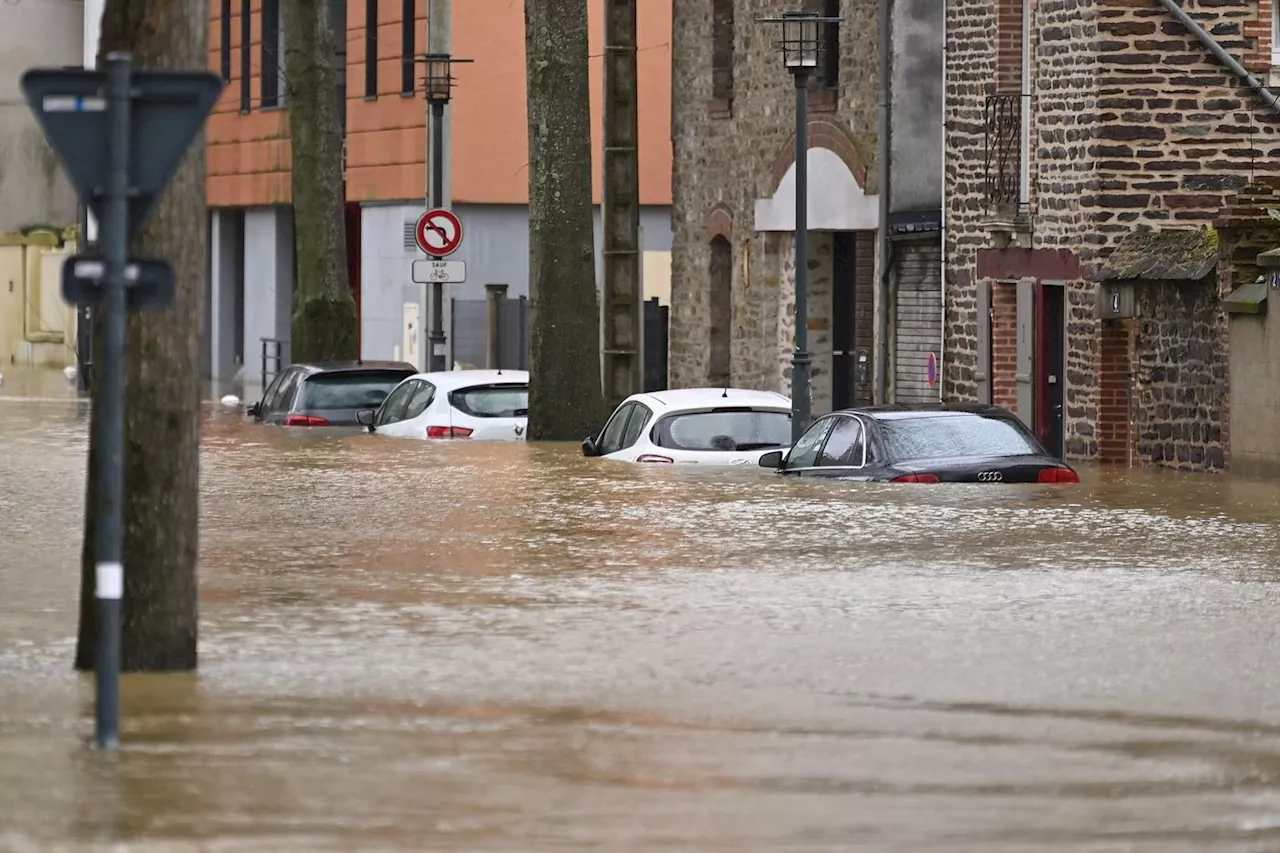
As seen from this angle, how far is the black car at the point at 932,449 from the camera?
70.7 ft

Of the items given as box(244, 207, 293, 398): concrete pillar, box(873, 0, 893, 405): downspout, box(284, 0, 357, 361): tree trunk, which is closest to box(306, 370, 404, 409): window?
box(284, 0, 357, 361): tree trunk

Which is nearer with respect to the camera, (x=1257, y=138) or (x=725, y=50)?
A: (x=1257, y=138)

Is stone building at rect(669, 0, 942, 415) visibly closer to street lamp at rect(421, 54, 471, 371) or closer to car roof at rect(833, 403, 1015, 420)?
street lamp at rect(421, 54, 471, 371)

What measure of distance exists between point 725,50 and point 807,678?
98.4 feet

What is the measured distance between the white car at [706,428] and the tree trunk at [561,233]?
5069mm

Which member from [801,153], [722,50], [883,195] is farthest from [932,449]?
[722,50]

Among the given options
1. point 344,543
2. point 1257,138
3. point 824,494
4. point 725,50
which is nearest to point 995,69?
point 1257,138

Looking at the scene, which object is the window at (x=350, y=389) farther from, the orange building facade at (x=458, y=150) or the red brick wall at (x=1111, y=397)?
the orange building facade at (x=458, y=150)

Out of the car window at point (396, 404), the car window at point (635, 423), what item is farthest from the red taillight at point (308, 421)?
the car window at point (635, 423)

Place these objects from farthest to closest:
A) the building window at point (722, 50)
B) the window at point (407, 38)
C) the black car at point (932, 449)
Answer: the window at point (407, 38) → the building window at point (722, 50) → the black car at point (932, 449)

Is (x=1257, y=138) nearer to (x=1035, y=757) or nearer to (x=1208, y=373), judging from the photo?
(x=1208, y=373)

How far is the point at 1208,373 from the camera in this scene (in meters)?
28.0

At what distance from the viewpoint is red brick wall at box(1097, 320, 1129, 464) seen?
29.9m

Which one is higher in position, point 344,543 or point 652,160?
point 652,160
